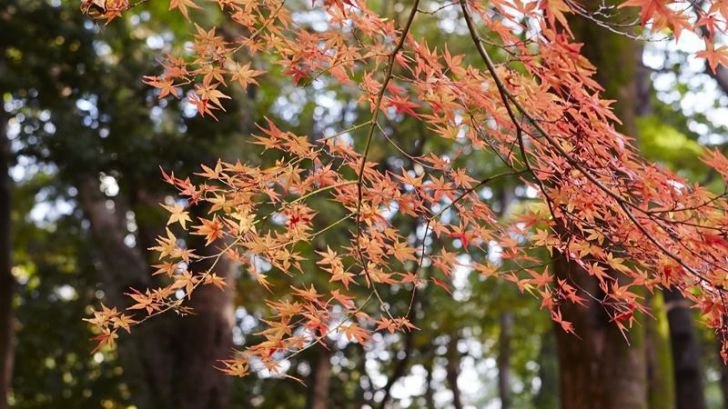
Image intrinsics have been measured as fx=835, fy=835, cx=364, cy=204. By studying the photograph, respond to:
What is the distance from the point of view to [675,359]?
743 centimetres

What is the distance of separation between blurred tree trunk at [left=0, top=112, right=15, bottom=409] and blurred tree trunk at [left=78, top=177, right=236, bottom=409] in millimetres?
608

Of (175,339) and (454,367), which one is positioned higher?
(175,339)

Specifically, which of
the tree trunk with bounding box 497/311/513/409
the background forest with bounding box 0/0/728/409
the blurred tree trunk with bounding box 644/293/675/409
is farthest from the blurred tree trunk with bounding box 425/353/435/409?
the blurred tree trunk with bounding box 644/293/675/409

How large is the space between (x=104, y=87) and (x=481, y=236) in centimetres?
468

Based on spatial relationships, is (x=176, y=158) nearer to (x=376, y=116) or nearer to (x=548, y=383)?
(x=376, y=116)

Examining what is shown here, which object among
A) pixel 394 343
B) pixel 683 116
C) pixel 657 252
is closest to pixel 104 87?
pixel 657 252

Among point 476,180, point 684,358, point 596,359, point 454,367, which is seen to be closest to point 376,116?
point 476,180

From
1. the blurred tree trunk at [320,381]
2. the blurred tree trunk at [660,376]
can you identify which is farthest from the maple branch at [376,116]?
the blurred tree trunk at [320,381]

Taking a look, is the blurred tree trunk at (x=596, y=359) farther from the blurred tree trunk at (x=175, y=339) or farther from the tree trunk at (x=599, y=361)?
the blurred tree trunk at (x=175, y=339)

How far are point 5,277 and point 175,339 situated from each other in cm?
144

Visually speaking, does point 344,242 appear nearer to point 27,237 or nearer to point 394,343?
point 394,343

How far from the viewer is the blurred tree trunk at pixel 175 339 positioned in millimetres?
6406

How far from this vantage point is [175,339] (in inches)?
261

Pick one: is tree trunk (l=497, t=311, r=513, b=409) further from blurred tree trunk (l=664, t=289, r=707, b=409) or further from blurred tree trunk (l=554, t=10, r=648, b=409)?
blurred tree trunk (l=554, t=10, r=648, b=409)
